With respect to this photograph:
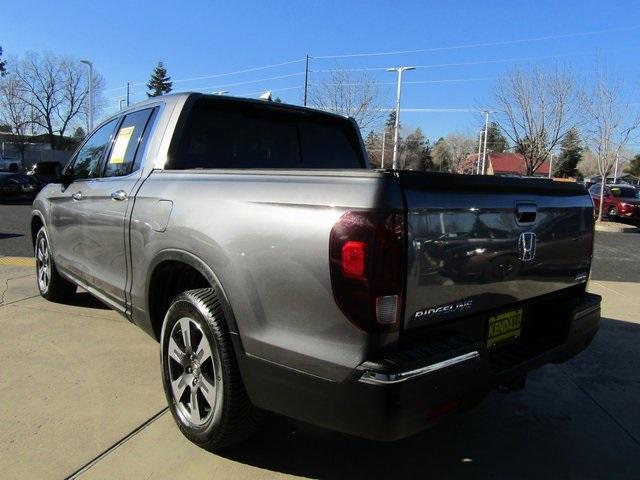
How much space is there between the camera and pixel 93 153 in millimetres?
4711

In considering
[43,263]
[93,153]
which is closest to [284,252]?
[93,153]

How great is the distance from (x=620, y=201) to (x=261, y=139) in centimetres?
2056

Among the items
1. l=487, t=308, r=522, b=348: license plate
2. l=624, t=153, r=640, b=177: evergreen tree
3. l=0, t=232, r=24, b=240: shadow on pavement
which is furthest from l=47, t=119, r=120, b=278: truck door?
l=624, t=153, r=640, b=177: evergreen tree

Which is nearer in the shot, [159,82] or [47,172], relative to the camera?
[47,172]

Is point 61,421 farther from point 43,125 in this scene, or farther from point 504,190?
point 43,125

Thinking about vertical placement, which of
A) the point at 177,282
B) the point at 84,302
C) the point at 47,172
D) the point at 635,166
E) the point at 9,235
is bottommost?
the point at 9,235

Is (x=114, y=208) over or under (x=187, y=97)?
under

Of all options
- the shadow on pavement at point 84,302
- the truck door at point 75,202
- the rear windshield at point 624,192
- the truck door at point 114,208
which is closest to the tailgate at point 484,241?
the truck door at point 114,208

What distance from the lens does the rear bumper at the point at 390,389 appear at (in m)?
2.15

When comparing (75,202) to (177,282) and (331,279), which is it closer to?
(177,282)

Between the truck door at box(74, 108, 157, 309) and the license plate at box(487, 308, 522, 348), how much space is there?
2268 millimetres

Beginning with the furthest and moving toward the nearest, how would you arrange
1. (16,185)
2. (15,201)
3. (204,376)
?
(15,201) → (16,185) → (204,376)

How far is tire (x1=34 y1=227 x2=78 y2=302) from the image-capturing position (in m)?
5.49

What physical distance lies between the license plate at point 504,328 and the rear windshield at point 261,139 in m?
1.96
